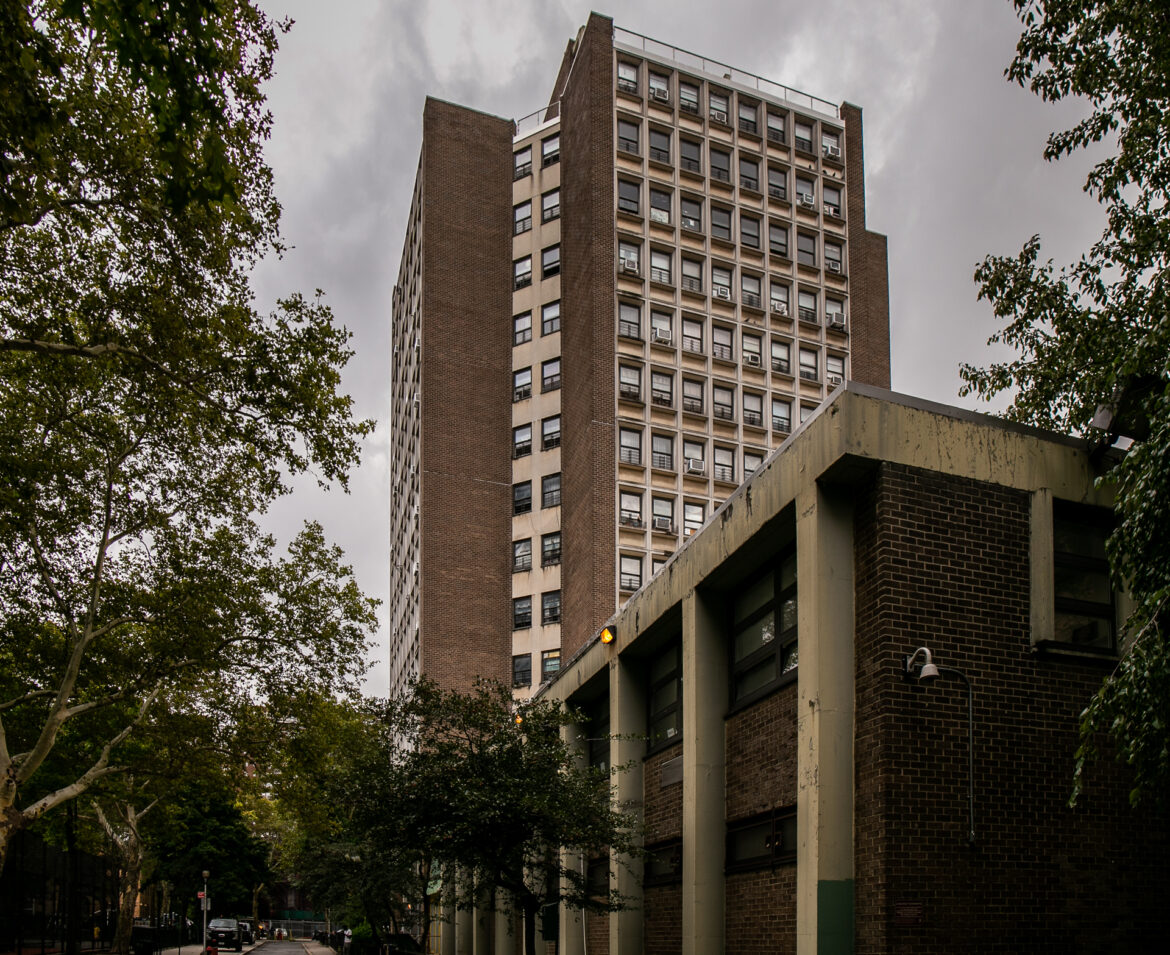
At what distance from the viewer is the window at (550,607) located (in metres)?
53.4

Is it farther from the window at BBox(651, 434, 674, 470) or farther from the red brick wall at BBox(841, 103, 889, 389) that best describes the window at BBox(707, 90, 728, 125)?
the window at BBox(651, 434, 674, 470)

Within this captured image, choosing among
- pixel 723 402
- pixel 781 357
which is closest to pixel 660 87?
pixel 781 357

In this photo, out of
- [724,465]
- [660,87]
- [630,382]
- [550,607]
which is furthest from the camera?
[660,87]

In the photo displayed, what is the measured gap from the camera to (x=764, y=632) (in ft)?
52.7

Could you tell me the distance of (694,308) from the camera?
53094 mm

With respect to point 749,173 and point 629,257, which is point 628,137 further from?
point 749,173

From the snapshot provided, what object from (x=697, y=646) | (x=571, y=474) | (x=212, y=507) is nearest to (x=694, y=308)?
(x=571, y=474)

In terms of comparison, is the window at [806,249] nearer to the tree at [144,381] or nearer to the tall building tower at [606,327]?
the tall building tower at [606,327]

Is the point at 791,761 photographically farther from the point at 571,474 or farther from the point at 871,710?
the point at 571,474

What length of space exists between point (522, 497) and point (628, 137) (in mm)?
18118

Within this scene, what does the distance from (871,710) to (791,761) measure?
2246 millimetres

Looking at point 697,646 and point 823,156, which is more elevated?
point 823,156

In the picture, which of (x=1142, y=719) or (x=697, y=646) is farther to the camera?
(x=697, y=646)

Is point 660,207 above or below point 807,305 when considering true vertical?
above
